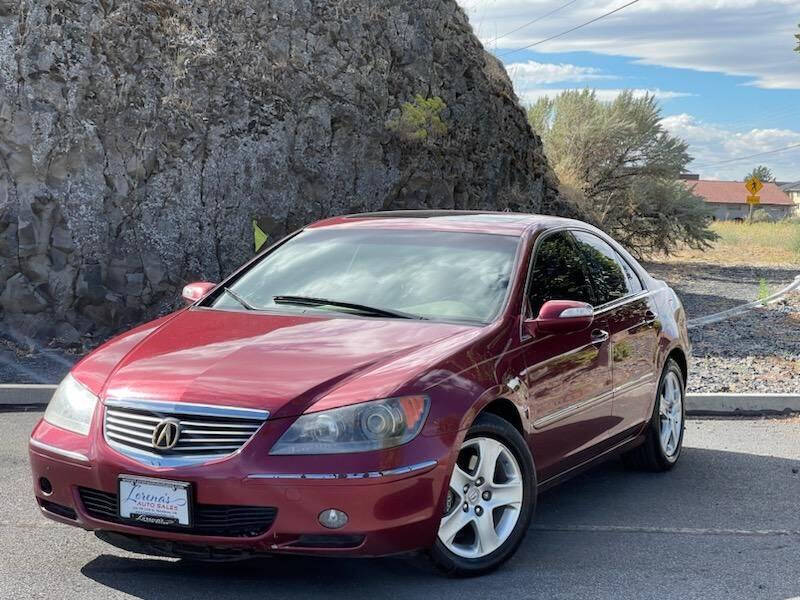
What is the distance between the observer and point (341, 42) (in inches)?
581

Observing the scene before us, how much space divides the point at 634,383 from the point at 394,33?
10.2 meters

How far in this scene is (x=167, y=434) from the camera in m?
4.28

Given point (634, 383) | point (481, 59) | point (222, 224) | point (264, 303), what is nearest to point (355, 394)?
point (264, 303)

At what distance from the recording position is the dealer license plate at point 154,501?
421 centimetres

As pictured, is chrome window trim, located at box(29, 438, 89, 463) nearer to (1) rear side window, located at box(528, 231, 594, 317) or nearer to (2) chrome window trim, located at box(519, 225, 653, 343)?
(2) chrome window trim, located at box(519, 225, 653, 343)

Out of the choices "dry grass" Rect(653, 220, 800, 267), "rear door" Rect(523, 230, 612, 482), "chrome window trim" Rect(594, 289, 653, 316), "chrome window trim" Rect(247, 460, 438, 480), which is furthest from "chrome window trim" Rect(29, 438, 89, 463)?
"dry grass" Rect(653, 220, 800, 267)

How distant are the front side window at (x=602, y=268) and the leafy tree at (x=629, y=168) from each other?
71.3 ft

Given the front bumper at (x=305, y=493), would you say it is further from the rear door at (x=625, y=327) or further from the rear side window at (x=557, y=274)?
the rear door at (x=625, y=327)

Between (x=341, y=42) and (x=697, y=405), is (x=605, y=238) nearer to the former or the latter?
(x=697, y=405)

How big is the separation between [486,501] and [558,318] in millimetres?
1016

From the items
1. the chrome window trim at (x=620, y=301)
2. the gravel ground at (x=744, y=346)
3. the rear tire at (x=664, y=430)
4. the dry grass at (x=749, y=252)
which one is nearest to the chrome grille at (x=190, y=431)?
the chrome window trim at (x=620, y=301)

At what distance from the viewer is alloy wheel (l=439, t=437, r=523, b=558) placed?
464 cm

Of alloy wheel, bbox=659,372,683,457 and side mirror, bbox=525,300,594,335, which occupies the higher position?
side mirror, bbox=525,300,594,335

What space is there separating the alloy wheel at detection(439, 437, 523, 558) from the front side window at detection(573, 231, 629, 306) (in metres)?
1.62
